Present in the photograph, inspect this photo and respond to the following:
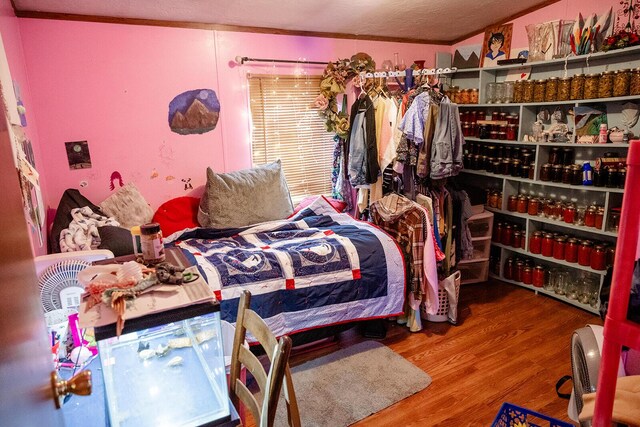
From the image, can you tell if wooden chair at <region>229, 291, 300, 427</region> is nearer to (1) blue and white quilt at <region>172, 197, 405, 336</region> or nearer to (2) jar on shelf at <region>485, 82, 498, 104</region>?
(1) blue and white quilt at <region>172, 197, 405, 336</region>

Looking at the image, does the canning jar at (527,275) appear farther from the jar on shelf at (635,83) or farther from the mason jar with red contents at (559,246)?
the jar on shelf at (635,83)

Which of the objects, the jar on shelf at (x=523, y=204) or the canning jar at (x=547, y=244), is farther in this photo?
the jar on shelf at (x=523, y=204)

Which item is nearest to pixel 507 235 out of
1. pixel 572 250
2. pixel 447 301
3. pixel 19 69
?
pixel 572 250

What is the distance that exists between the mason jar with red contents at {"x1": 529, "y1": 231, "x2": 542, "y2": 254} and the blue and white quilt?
4.70ft

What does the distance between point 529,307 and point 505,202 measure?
97 cm

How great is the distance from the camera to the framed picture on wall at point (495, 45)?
3799 millimetres

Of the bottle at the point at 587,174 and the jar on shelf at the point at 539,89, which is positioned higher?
the jar on shelf at the point at 539,89

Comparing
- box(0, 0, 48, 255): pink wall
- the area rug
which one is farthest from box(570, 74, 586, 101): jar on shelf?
box(0, 0, 48, 255): pink wall

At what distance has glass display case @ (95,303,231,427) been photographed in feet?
3.60

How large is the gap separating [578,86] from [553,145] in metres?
0.47

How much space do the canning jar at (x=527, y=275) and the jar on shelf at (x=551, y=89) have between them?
1431 millimetres

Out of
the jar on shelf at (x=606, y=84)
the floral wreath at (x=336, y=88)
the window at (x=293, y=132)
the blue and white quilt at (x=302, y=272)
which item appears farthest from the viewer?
the floral wreath at (x=336, y=88)

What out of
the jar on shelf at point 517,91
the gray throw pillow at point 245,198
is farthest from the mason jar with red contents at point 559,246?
the gray throw pillow at point 245,198

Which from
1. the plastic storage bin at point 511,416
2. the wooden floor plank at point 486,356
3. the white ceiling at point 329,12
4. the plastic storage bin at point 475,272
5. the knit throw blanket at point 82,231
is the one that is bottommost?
the wooden floor plank at point 486,356
